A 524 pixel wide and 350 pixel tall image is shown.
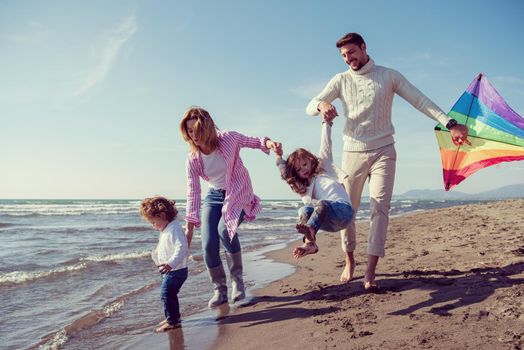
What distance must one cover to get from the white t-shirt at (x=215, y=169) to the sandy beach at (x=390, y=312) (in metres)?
1.31

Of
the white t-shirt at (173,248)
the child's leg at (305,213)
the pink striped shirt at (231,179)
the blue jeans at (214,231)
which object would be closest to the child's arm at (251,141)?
the pink striped shirt at (231,179)

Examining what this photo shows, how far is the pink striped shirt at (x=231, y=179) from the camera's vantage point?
425 cm

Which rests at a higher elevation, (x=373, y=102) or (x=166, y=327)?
(x=373, y=102)

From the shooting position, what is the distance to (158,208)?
394cm

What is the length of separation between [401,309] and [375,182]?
1349 millimetres

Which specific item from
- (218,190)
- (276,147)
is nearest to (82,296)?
(218,190)

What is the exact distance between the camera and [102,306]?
15.6 ft

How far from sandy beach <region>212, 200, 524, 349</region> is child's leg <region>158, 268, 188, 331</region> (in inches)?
18.4

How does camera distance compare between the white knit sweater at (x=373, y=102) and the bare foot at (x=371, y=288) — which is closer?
the bare foot at (x=371, y=288)

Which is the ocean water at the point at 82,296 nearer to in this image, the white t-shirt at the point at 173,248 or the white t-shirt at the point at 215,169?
the white t-shirt at the point at 173,248

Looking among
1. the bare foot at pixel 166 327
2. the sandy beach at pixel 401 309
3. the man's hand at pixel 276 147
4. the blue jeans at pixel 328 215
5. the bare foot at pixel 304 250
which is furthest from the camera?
the man's hand at pixel 276 147

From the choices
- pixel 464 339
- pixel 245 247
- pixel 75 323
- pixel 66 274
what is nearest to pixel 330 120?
pixel 464 339

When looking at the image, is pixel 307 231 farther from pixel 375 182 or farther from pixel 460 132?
pixel 460 132

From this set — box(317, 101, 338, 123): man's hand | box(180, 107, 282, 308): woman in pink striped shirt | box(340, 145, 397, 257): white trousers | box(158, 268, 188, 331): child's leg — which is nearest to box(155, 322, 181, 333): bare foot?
box(158, 268, 188, 331): child's leg
